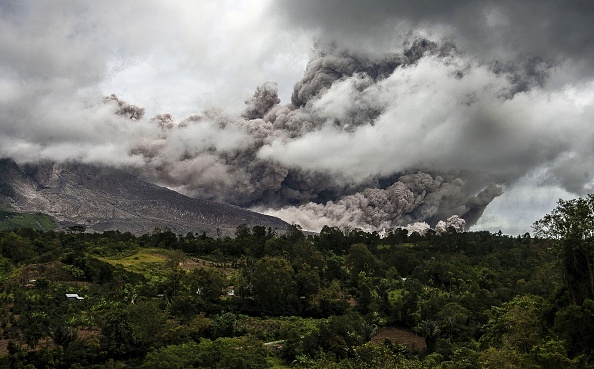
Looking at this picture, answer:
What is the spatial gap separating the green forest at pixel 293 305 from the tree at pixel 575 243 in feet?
0.23

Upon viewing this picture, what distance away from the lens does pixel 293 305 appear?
56438 mm

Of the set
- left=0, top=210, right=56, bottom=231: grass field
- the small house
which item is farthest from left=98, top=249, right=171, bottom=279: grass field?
left=0, top=210, right=56, bottom=231: grass field

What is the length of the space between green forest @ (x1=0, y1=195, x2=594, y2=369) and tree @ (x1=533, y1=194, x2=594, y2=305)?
71mm

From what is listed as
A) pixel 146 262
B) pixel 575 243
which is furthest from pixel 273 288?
pixel 575 243

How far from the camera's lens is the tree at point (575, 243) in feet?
92.7

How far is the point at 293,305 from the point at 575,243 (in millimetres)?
33487

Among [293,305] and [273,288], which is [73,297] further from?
[293,305]

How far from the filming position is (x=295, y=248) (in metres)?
71.2

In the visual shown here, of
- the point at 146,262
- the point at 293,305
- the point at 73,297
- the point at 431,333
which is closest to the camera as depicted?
the point at 431,333

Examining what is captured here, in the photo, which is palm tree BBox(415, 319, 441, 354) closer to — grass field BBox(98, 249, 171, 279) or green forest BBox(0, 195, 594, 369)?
green forest BBox(0, 195, 594, 369)

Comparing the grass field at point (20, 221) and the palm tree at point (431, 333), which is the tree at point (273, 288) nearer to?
the palm tree at point (431, 333)

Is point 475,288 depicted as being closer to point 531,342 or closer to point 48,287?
point 531,342

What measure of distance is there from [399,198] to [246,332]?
84.5 metres

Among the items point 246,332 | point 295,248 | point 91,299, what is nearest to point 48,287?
point 91,299
